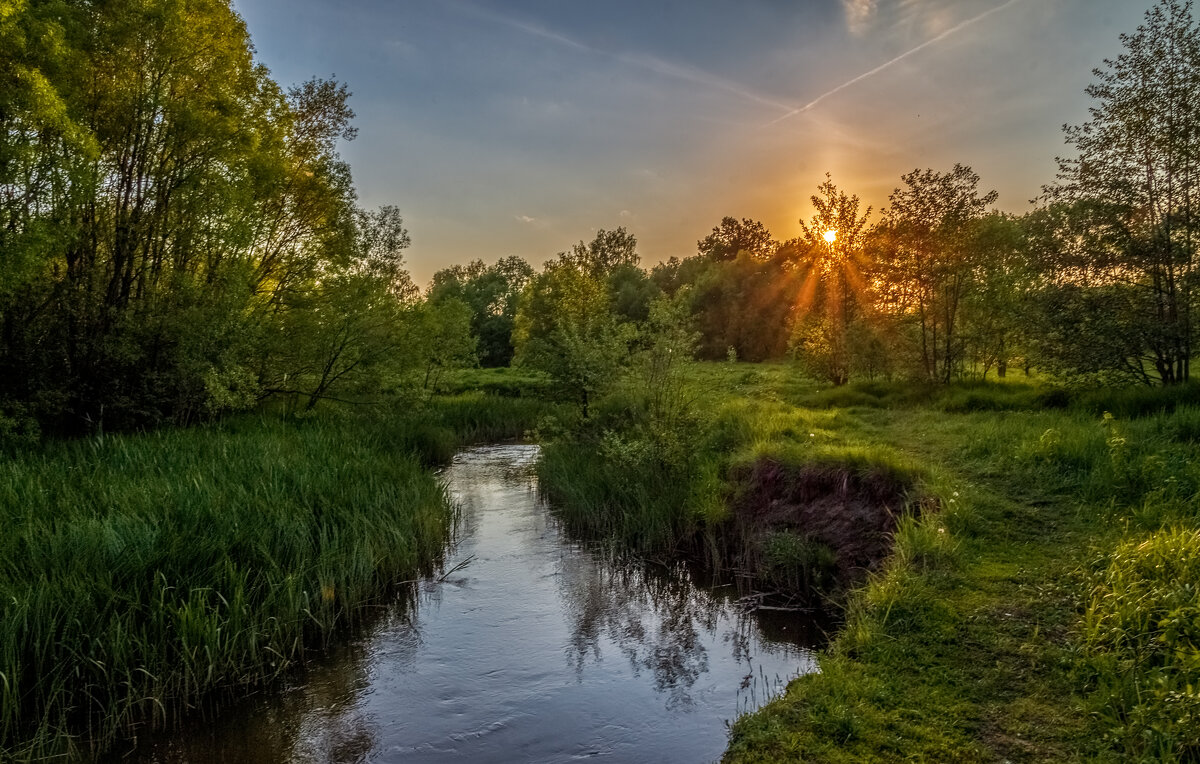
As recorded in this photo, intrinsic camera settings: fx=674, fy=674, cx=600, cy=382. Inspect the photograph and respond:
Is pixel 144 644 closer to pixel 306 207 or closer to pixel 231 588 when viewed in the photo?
pixel 231 588

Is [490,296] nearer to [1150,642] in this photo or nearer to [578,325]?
[578,325]

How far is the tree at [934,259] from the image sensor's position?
1822 cm

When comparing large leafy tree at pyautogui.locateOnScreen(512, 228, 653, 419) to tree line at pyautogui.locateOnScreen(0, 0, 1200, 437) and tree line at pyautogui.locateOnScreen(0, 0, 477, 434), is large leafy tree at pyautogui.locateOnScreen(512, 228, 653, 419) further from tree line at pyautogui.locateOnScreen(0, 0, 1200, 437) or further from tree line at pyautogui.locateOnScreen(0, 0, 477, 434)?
tree line at pyautogui.locateOnScreen(0, 0, 477, 434)

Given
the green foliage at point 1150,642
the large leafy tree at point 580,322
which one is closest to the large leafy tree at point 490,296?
the large leafy tree at point 580,322

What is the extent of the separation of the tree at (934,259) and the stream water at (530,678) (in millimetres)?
12784

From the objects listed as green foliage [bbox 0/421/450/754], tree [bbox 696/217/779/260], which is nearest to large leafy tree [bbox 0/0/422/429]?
green foliage [bbox 0/421/450/754]

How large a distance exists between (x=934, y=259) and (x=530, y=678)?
1664 cm

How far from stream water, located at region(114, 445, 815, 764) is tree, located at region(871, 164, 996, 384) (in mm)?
12784

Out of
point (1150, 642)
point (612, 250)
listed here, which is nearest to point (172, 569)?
point (1150, 642)

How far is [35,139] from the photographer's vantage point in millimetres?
12883

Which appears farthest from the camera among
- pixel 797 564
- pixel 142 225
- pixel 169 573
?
pixel 142 225

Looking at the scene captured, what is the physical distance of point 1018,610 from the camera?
19.7 ft

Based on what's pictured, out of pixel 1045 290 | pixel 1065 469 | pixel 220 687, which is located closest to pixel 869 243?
pixel 1045 290

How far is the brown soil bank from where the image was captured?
8789 millimetres
